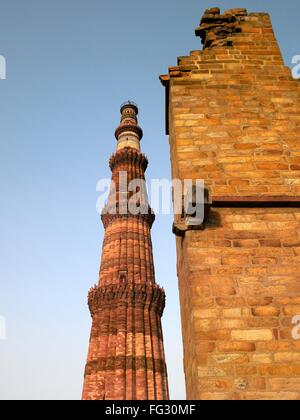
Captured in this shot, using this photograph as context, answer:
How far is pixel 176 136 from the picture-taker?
12.9 ft

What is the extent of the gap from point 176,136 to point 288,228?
4.85 feet

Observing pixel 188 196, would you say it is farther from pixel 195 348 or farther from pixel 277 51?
pixel 277 51

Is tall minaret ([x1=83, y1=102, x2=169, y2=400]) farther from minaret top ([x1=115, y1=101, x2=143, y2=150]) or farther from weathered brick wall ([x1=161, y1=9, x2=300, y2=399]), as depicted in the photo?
weathered brick wall ([x1=161, y1=9, x2=300, y2=399])

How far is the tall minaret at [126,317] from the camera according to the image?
1123cm

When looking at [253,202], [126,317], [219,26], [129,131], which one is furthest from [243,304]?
[129,131]

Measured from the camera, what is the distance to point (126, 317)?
12.5 metres

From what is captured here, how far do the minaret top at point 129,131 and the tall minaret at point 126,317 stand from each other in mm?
3067

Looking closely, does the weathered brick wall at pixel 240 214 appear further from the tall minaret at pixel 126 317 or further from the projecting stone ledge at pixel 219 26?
the tall minaret at pixel 126 317

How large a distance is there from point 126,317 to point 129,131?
34.7 feet

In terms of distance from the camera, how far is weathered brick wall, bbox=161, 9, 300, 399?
2623 mm

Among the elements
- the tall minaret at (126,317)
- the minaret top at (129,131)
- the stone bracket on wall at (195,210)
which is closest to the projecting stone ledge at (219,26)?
the stone bracket on wall at (195,210)

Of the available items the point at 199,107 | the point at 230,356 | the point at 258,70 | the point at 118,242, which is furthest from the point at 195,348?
the point at 118,242

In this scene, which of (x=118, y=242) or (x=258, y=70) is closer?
(x=258, y=70)

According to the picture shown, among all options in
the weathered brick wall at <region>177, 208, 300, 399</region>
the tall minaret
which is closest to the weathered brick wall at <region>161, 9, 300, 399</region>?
the weathered brick wall at <region>177, 208, 300, 399</region>
